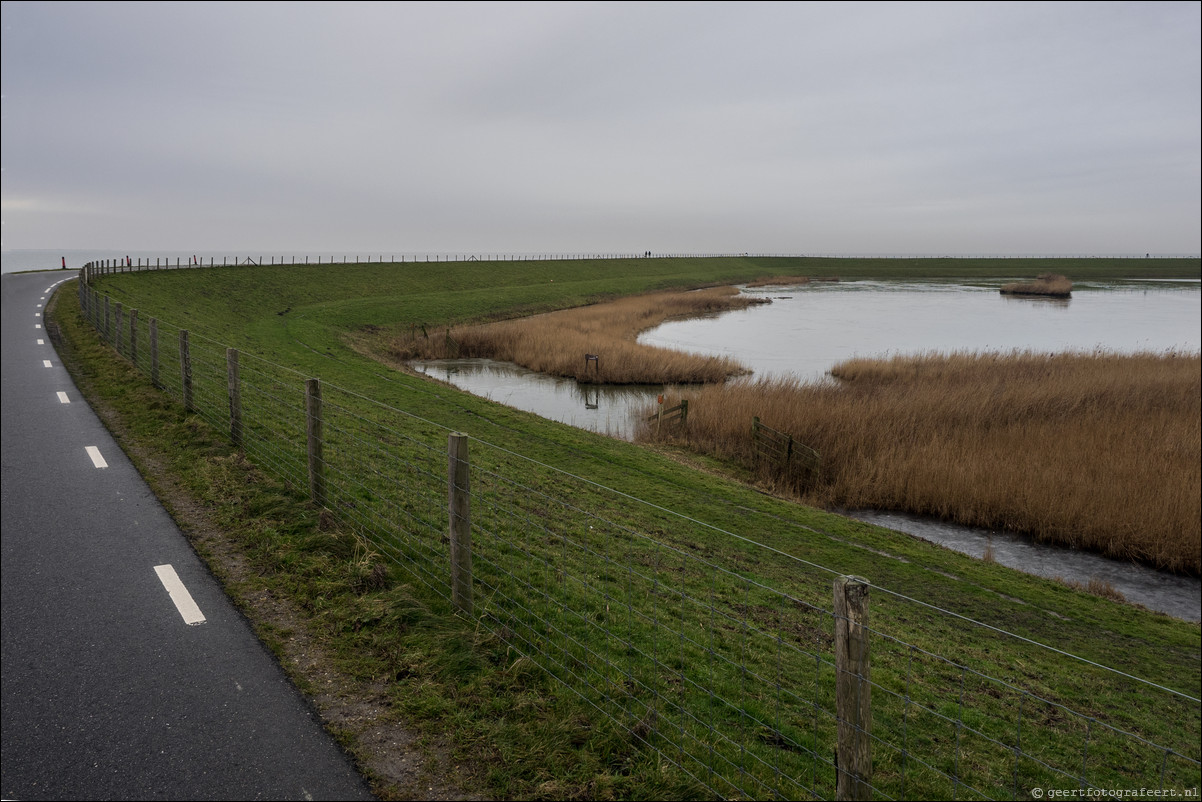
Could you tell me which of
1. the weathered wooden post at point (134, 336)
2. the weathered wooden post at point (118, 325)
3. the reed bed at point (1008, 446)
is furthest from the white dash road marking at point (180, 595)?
the weathered wooden post at point (118, 325)

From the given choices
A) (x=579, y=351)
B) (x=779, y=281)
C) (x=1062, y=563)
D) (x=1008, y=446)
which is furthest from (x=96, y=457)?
(x=779, y=281)

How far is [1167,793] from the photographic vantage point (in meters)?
7.52

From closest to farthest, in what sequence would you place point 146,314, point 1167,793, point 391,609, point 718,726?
point 718,726
point 391,609
point 1167,793
point 146,314

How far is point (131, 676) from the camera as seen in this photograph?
19.6ft

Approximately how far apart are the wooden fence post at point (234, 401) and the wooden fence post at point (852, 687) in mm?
10775

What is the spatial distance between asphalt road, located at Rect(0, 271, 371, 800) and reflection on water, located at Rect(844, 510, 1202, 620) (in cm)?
1458

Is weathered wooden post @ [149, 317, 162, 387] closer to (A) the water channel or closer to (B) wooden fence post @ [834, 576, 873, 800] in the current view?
(A) the water channel

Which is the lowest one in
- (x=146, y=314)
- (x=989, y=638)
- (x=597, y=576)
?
(x=989, y=638)

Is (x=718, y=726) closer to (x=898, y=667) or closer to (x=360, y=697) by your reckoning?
(x=360, y=697)

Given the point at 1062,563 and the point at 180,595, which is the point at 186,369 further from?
the point at 1062,563

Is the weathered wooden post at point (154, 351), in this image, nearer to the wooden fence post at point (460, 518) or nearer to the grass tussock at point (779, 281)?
the wooden fence post at point (460, 518)

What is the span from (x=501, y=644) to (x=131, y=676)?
2933 mm

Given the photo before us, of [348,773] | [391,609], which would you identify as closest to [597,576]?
[391,609]

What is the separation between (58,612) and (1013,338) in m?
56.8
